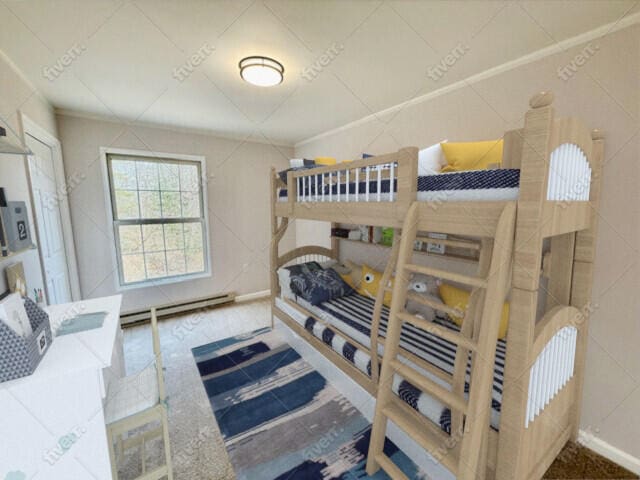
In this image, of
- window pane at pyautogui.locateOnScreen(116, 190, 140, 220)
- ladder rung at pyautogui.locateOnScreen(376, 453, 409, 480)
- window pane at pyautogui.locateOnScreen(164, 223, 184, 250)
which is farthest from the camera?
window pane at pyautogui.locateOnScreen(164, 223, 184, 250)

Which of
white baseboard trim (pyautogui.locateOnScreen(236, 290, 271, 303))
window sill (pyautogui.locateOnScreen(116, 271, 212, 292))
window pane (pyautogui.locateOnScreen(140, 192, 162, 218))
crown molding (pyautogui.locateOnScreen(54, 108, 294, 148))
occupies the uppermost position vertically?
crown molding (pyautogui.locateOnScreen(54, 108, 294, 148))

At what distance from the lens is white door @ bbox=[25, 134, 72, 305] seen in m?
2.16

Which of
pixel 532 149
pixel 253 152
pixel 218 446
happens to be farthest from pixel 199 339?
pixel 532 149

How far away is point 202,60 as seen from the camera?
5.88 ft

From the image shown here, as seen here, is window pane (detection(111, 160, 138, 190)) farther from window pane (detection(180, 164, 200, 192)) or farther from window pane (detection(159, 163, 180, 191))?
window pane (detection(180, 164, 200, 192))

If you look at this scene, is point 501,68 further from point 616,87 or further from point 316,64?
point 316,64

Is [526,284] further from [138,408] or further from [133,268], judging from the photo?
[133,268]

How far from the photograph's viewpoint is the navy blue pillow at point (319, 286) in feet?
8.05

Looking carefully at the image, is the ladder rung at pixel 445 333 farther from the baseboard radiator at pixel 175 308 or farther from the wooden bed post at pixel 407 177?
the baseboard radiator at pixel 175 308

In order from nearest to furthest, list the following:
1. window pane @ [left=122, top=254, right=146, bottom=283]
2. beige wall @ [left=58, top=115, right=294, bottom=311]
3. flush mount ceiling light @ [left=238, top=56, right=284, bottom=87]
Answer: flush mount ceiling light @ [left=238, top=56, right=284, bottom=87] → beige wall @ [left=58, top=115, right=294, bottom=311] → window pane @ [left=122, top=254, right=146, bottom=283]

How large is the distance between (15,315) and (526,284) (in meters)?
1.93

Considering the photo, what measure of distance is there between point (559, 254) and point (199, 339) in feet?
10.6

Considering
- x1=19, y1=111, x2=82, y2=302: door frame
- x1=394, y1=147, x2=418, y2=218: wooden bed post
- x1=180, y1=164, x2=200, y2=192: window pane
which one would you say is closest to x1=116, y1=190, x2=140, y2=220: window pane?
x1=19, y1=111, x2=82, y2=302: door frame

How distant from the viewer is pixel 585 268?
4.89ft
